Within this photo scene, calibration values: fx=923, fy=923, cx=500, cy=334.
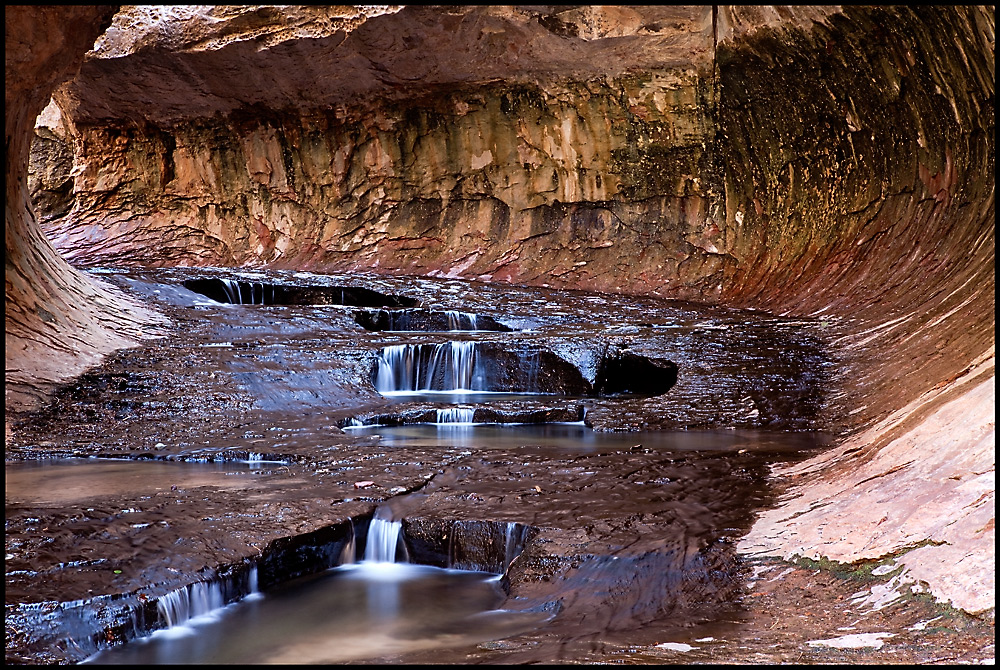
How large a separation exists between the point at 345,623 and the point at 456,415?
3.63 metres

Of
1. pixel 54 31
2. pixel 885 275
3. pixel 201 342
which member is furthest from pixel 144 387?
pixel 885 275

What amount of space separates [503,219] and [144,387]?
357 inches

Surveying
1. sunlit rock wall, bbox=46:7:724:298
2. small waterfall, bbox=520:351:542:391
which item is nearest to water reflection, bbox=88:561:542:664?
small waterfall, bbox=520:351:542:391

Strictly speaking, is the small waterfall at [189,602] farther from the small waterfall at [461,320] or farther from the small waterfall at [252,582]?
the small waterfall at [461,320]

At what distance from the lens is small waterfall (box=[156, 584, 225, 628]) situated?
3.21 metres

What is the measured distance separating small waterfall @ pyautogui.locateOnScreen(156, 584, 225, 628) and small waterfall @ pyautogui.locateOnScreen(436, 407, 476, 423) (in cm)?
361

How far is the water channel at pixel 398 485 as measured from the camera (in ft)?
10.6

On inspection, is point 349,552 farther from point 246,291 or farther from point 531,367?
point 246,291

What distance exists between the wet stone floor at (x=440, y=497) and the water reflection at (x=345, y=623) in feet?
0.05

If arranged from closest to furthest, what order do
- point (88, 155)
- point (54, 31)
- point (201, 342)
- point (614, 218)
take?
point (54, 31) < point (201, 342) < point (614, 218) < point (88, 155)

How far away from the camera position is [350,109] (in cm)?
1544

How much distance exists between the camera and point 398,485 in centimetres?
471

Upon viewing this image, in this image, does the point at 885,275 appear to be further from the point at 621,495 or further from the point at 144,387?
the point at 144,387

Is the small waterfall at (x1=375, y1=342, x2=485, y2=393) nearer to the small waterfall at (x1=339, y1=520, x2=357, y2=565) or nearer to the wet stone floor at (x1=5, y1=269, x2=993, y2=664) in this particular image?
the wet stone floor at (x1=5, y1=269, x2=993, y2=664)
